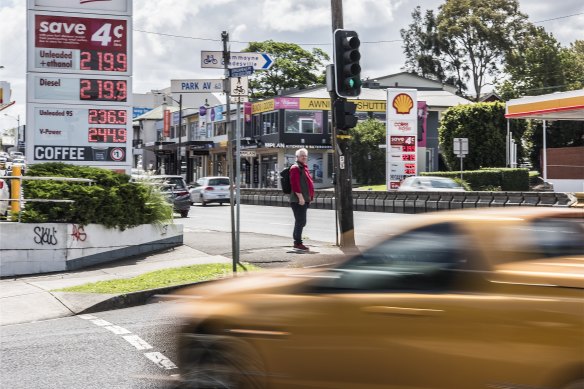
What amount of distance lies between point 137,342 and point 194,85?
6368mm

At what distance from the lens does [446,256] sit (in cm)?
427

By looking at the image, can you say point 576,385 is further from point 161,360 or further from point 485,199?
point 485,199

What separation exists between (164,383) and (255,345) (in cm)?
87

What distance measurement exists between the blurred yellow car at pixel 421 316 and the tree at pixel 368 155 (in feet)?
181

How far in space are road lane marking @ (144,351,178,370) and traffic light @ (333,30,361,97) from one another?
25.7ft

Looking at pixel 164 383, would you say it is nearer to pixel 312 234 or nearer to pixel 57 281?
pixel 57 281

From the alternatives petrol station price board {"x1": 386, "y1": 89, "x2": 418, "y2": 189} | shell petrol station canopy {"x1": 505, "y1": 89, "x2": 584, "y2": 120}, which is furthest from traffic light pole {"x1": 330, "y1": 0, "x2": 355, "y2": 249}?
petrol station price board {"x1": 386, "y1": 89, "x2": 418, "y2": 189}

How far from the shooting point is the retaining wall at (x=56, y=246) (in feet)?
44.2

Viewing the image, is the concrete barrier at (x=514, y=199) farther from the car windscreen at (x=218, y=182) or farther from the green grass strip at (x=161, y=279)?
the green grass strip at (x=161, y=279)

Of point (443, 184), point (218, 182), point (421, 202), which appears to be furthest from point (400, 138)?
point (218, 182)

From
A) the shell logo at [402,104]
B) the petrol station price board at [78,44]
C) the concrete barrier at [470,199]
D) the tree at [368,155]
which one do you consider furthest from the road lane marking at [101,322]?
the tree at [368,155]

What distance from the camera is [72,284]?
1202 cm

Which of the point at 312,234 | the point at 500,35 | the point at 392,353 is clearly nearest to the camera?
the point at 392,353

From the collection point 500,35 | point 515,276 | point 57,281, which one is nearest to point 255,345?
point 515,276
